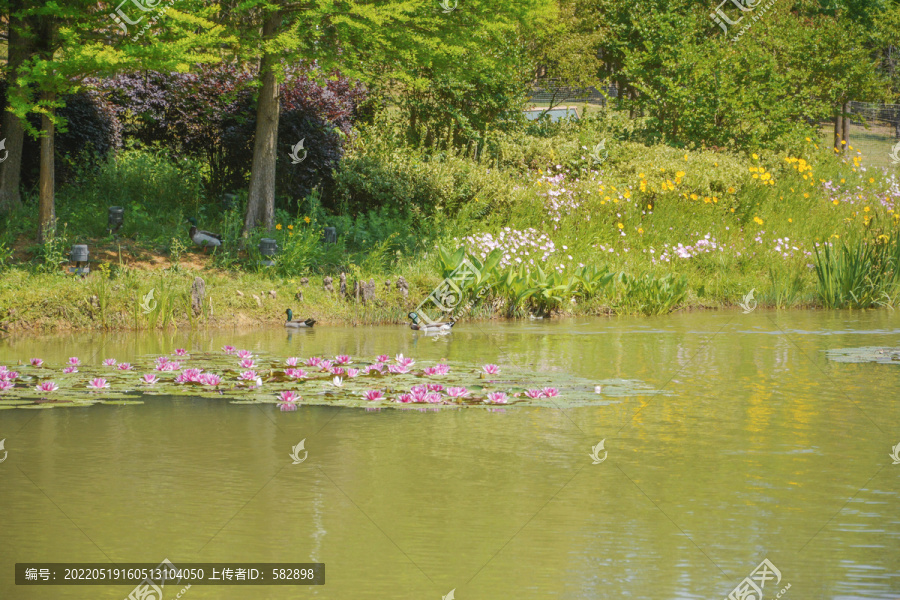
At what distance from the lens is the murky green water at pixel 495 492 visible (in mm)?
4312

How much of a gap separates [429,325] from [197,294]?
289 cm

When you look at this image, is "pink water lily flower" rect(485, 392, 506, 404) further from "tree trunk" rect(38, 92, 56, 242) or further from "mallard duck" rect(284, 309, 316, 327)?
"tree trunk" rect(38, 92, 56, 242)

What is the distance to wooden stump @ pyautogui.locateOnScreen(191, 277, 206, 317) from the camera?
11.8m

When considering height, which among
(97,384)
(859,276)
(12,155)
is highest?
(12,155)

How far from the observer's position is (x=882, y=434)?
670 centimetres

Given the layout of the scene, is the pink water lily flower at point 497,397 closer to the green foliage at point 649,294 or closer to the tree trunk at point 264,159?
the green foliage at point 649,294

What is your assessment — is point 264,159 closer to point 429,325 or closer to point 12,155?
point 12,155

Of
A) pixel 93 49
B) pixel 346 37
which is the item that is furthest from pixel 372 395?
pixel 346 37

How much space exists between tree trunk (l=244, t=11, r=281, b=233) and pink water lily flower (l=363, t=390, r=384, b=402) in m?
7.35

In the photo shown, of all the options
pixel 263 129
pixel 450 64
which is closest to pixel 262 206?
pixel 263 129

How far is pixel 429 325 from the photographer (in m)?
11.5

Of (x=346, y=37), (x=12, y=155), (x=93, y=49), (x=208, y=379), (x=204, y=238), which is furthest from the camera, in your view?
(x=12, y=155)

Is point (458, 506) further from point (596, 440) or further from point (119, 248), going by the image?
point (119, 248)

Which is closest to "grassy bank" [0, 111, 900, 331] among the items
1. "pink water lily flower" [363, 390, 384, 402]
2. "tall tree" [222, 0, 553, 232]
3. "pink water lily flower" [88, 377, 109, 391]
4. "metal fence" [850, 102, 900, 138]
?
"tall tree" [222, 0, 553, 232]
